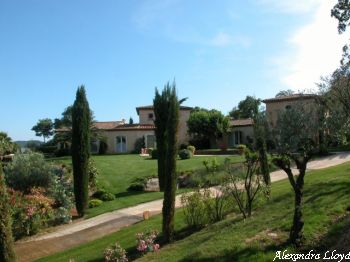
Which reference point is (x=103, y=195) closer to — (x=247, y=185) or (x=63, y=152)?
(x=247, y=185)

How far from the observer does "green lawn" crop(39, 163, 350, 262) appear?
27.8ft

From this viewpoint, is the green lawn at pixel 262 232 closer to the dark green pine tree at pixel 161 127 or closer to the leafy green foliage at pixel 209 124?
the dark green pine tree at pixel 161 127

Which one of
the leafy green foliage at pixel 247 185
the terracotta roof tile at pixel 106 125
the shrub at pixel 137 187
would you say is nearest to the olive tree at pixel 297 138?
the leafy green foliage at pixel 247 185

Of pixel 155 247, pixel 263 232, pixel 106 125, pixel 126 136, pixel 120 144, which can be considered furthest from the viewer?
pixel 106 125

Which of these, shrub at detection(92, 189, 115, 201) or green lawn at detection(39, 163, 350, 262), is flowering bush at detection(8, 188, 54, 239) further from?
green lawn at detection(39, 163, 350, 262)

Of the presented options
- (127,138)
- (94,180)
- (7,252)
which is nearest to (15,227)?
(7,252)

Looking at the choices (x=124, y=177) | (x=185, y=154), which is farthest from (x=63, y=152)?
(x=124, y=177)

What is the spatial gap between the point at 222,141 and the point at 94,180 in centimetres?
2773

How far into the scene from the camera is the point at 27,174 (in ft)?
72.9

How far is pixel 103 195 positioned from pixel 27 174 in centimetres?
405

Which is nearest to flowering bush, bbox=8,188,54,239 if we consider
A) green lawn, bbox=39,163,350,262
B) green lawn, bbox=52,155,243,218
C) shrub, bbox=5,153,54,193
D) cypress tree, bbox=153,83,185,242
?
green lawn, bbox=52,155,243,218

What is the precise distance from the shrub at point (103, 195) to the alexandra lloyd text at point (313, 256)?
16.3 meters

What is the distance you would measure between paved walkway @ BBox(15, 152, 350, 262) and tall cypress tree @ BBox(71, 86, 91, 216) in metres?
1.78

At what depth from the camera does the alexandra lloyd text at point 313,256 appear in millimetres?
6743
